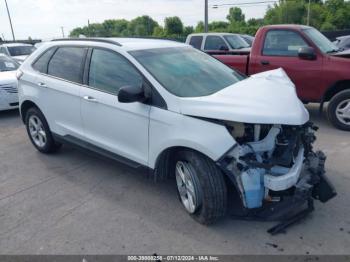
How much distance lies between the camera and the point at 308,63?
6105mm

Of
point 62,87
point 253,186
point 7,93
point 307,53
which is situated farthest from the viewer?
point 7,93

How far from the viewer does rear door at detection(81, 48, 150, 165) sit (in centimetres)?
361

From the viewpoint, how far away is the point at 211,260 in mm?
2898

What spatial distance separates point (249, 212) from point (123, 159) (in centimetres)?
153

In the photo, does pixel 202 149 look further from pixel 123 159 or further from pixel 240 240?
pixel 123 159

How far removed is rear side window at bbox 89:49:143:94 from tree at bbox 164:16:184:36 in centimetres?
6952

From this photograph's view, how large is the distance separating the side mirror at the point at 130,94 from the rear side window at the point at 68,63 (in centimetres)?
116

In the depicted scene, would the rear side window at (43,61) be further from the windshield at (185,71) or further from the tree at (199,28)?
the tree at (199,28)

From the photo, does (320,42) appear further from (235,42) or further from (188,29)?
(188,29)

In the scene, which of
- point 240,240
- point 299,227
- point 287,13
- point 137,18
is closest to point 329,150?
point 299,227

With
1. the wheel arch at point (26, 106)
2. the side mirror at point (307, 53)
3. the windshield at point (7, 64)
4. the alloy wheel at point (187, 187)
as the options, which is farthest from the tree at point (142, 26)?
the alloy wheel at point (187, 187)

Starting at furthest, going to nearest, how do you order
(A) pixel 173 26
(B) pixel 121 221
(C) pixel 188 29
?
(C) pixel 188 29 < (A) pixel 173 26 < (B) pixel 121 221

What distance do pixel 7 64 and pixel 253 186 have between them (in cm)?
867

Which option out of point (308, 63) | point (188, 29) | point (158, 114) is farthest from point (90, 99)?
point (188, 29)
